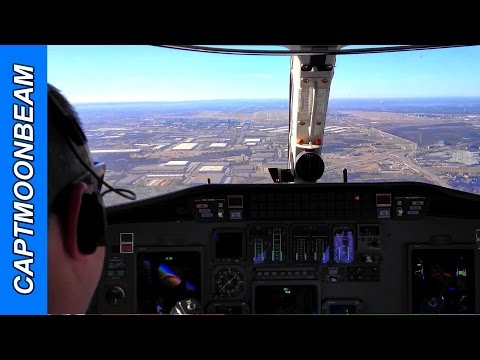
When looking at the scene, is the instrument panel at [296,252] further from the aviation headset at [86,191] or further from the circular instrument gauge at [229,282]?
the aviation headset at [86,191]

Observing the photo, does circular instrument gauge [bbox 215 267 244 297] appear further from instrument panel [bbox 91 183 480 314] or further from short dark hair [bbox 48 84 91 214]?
short dark hair [bbox 48 84 91 214]

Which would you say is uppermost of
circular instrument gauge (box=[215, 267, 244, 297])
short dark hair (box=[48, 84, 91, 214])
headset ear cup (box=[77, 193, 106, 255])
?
short dark hair (box=[48, 84, 91, 214])

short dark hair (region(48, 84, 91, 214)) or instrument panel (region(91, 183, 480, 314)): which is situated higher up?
short dark hair (region(48, 84, 91, 214))

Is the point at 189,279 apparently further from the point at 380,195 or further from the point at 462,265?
the point at 462,265

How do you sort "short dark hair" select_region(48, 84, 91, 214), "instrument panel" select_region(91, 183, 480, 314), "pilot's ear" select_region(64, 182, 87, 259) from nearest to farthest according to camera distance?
"short dark hair" select_region(48, 84, 91, 214), "pilot's ear" select_region(64, 182, 87, 259), "instrument panel" select_region(91, 183, 480, 314)

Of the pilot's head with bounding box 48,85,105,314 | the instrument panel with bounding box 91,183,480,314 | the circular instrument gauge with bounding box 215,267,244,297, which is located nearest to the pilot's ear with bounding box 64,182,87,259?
the pilot's head with bounding box 48,85,105,314

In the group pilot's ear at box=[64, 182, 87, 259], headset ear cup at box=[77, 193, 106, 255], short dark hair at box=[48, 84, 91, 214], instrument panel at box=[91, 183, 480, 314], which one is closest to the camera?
short dark hair at box=[48, 84, 91, 214]

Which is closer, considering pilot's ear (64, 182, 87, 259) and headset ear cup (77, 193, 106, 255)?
pilot's ear (64, 182, 87, 259)
